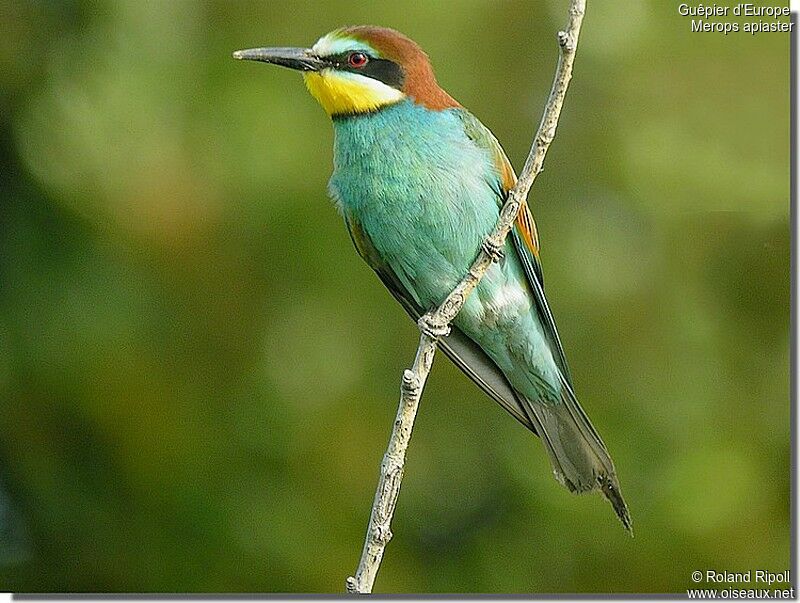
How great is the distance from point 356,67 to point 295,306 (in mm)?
735

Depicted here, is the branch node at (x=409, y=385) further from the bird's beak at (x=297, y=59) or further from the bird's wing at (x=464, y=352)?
the bird's beak at (x=297, y=59)

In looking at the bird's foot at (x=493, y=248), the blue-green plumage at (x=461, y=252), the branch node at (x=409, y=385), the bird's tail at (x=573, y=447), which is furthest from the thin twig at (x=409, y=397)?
the bird's tail at (x=573, y=447)

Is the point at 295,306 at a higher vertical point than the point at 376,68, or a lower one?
lower

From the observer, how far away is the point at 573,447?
7.04 ft

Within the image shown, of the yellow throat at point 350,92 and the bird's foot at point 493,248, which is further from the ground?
the yellow throat at point 350,92

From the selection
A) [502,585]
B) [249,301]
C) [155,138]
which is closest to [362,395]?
[249,301]

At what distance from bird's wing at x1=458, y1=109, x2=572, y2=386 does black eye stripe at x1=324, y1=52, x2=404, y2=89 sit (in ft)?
0.43

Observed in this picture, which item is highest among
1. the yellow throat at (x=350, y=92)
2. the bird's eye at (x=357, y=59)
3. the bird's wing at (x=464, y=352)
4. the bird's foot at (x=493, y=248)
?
the bird's eye at (x=357, y=59)

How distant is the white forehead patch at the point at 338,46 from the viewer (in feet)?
6.58

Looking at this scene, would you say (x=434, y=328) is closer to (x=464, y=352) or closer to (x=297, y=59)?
(x=464, y=352)

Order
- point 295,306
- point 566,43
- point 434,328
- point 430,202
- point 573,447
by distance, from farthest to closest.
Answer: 1. point 295,306
2. point 573,447
3. point 430,202
4. point 434,328
5. point 566,43

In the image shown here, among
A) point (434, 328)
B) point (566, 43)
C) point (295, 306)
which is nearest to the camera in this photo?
point (566, 43)

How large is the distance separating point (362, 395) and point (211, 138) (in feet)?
2.16

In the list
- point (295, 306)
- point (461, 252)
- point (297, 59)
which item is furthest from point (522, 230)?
point (295, 306)
